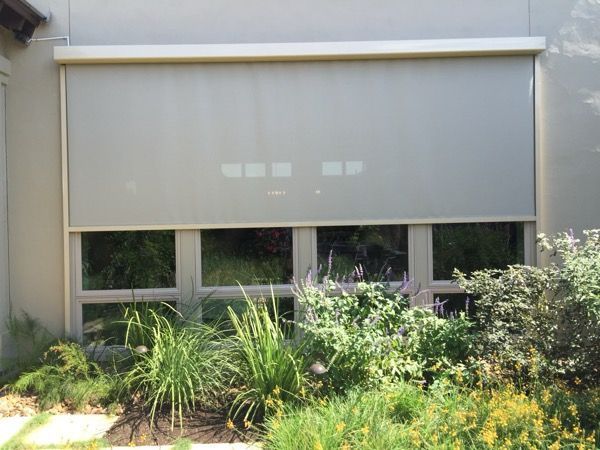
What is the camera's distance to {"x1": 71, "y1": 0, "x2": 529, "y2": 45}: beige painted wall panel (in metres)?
5.88

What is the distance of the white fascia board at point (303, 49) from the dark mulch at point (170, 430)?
3471 mm

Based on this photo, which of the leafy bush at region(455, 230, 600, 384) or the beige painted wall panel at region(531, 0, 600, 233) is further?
the beige painted wall panel at region(531, 0, 600, 233)

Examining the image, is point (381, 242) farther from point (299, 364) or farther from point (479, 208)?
point (299, 364)

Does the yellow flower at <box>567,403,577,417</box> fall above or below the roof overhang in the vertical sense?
below

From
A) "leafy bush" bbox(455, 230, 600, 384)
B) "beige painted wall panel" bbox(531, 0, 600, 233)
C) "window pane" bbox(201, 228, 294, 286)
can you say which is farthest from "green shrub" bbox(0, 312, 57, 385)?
"beige painted wall panel" bbox(531, 0, 600, 233)

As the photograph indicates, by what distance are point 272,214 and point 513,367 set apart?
8.95 feet

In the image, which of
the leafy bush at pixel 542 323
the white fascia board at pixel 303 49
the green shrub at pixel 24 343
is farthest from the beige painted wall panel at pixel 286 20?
the green shrub at pixel 24 343

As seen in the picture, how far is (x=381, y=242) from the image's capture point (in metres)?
6.01

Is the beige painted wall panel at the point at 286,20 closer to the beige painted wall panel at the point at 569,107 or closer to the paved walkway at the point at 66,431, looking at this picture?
the beige painted wall panel at the point at 569,107

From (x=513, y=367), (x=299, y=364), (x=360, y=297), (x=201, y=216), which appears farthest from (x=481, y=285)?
(x=201, y=216)

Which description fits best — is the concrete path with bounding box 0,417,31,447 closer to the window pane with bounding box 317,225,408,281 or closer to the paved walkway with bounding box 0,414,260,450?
the paved walkway with bounding box 0,414,260,450

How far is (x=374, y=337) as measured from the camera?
14.4 feet

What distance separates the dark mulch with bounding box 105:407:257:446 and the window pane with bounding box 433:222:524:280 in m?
2.82

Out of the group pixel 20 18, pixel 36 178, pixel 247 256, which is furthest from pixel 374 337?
pixel 20 18
